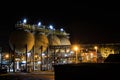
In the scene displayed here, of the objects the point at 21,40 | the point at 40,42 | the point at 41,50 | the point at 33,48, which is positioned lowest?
the point at 41,50

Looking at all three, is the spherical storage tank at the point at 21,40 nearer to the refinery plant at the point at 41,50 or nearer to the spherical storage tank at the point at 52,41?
the refinery plant at the point at 41,50

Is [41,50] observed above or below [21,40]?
below

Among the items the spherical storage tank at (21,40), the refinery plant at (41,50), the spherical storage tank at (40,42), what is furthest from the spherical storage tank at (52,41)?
the spherical storage tank at (21,40)

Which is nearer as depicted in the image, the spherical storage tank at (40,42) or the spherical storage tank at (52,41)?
the spherical storage tank at (40,42)

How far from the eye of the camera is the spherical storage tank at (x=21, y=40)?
78.8m

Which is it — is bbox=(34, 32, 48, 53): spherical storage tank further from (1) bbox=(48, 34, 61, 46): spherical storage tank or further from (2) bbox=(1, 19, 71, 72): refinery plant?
(1) bbox=(48, 34, 61, 46): spherical storage tank

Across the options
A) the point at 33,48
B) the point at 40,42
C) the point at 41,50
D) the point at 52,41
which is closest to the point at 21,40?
the point at 33,48

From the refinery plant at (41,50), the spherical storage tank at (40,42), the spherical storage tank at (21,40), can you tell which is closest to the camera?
the spherical storage tank at (21,40)

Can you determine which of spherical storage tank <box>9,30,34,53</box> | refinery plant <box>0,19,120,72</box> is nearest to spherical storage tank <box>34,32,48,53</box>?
refinery plant <box>0,19,120,72</box>

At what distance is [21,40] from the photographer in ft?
258

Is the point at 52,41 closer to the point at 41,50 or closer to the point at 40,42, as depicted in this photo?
the point at 41,50

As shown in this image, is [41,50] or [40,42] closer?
[40,42]

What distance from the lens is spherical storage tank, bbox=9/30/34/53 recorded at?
258 feet

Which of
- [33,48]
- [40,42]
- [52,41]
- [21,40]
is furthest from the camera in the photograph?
[52,41]
